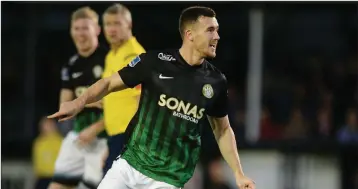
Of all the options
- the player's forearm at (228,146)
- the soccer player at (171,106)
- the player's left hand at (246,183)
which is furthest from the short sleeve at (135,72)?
the player's left hand at (246,183)

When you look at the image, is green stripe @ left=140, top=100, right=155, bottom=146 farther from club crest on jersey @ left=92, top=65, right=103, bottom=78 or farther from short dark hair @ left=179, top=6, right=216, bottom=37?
club crest on jersey @ left=92, top=65, right=103, bottom=78

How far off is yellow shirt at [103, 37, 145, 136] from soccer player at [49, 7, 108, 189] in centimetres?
61

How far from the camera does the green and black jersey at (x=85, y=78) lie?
35.3 feet

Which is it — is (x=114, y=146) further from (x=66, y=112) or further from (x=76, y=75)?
(x=66, y=112)

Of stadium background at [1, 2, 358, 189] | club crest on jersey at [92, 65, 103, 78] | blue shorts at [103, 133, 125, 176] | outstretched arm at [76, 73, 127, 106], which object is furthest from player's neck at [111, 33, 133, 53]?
stadium background at [1, 2, 358, 189]

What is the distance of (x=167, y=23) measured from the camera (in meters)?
15.7

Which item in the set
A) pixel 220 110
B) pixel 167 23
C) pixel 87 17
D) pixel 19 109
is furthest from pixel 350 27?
pixel 220 110

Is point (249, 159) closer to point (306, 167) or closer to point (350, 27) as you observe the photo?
point (306, 167)

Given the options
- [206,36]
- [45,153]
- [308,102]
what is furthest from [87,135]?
[308,102]

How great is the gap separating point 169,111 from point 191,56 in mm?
417

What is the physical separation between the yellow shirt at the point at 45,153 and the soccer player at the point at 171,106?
6360 millimetres

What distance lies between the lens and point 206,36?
25.8 feet

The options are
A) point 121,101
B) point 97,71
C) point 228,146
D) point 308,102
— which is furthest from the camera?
point 308,102

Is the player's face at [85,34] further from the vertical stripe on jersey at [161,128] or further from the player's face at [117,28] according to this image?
the vertical stripe on jersey at [161,128]
